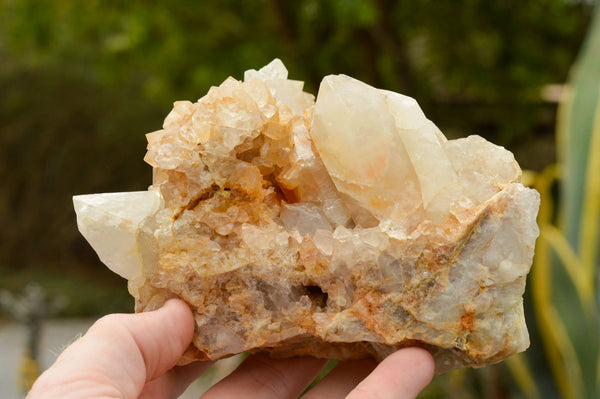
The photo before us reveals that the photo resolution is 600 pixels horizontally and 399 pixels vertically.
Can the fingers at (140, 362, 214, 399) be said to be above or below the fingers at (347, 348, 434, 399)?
below

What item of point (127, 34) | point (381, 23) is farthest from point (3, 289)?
point (381, 23)

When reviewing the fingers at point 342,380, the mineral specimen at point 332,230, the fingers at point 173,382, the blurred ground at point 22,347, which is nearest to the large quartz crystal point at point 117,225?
the mineral specimen at point 332,230

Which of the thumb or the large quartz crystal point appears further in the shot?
the large quartz crystal point

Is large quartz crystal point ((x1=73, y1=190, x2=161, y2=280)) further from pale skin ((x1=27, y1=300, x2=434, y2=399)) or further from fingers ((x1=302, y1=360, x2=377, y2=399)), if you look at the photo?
fingers ((x1=302, y1=360, x2=377, y2=399))

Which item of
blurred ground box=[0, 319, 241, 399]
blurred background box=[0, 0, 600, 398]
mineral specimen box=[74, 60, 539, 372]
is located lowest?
blurred ground box=[0, 319, 241, 399]

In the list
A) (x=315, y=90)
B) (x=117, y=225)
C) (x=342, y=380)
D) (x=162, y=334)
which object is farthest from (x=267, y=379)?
(x=315, y=90)

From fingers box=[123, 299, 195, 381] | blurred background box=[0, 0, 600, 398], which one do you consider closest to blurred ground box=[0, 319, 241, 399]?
blurred background box=[0, 0, 600, 398]
